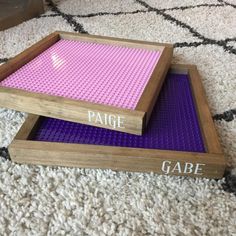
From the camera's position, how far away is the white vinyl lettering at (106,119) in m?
0.44

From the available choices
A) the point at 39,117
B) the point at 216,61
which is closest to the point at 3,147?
the point at 39,117

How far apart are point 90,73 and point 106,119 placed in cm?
16

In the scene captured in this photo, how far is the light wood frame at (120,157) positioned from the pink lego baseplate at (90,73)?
81 millimetres

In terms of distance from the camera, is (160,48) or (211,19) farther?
(211,19)

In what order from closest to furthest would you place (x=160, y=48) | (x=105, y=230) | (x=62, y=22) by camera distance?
1. (x=105, y=230)
2. (x=160, y=48)
3. (x=62, y=22)

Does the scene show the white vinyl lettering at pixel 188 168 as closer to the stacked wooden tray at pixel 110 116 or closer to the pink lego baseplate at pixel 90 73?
the stacked wooden tray at pixel 110 116

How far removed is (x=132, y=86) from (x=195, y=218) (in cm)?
25

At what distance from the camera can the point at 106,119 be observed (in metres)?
0.45

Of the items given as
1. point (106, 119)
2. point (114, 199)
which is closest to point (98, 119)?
point (106, 119)

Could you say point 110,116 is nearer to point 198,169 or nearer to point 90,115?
point 90,115

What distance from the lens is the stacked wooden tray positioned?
1.41ft

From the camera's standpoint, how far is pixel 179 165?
42 cm

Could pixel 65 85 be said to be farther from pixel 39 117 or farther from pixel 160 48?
pixel 160 48

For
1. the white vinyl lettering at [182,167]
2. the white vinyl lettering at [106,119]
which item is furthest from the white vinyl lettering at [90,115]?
the white vinyl lettering at [182,167]
